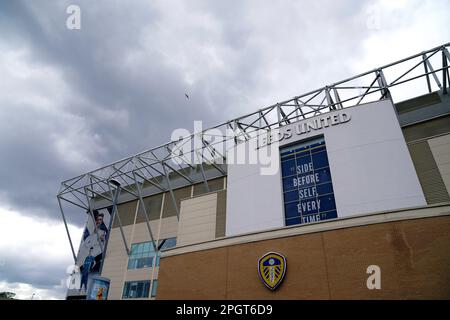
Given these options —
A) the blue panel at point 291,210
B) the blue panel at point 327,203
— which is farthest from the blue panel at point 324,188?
the blue panel at point 291,210

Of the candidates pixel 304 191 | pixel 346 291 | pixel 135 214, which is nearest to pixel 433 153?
pixel 304 191

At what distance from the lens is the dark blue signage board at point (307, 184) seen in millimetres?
21578

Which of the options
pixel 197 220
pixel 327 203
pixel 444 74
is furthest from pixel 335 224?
pixel 444 74

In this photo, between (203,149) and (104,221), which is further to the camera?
(104,221)

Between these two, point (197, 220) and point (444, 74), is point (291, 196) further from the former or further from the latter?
point (444, 74)

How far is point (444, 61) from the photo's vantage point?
82.1 ft

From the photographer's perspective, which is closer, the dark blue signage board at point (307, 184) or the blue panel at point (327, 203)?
the blue panel at point (327, 203)

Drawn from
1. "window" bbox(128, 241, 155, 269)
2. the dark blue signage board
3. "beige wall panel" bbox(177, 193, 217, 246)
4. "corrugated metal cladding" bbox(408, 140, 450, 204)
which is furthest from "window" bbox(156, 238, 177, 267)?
"corrugated metal cladding" bbox(408, 140, 450, 204)

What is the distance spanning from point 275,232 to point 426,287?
7.45 m

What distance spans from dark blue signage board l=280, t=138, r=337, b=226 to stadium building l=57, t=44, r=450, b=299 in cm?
9

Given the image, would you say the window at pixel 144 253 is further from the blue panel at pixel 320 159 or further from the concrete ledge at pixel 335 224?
the blue panel at pixel 320 159

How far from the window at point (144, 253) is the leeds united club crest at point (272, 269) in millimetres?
20530

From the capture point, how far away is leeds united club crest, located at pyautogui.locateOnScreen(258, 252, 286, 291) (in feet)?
50.9
